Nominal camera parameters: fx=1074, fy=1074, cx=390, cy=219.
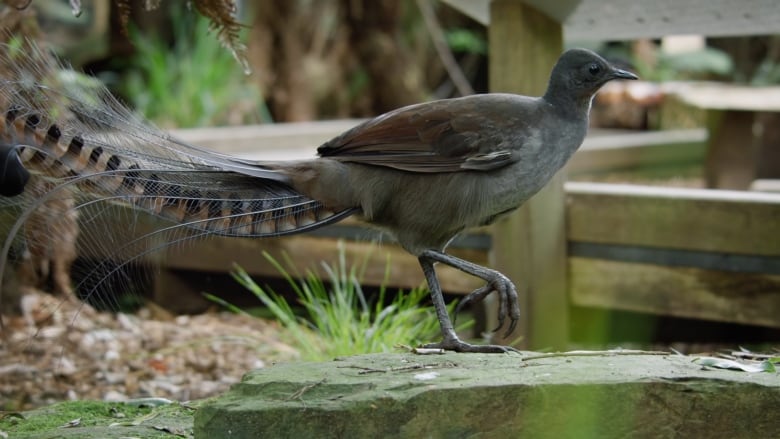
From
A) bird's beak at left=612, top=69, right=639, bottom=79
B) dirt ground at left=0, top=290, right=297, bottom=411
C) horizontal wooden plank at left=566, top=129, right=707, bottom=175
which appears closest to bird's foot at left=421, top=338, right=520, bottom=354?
bird's beak at left=612, top=69, right=639, bottom=79

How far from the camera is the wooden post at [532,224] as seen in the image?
17.2 ft

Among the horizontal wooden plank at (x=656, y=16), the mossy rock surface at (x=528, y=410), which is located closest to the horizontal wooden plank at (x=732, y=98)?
the horizontal wooden plank at (x=656, y=16)

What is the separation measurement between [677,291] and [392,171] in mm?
2272

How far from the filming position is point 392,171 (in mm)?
3709

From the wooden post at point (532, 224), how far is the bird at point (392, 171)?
4.88ft

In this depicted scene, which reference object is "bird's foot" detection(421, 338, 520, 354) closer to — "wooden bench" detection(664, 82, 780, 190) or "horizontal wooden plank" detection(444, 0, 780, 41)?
"horizontal wooden plank" detection(444, 0, 780, 41)

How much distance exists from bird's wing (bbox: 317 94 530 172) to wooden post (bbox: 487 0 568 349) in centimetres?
155

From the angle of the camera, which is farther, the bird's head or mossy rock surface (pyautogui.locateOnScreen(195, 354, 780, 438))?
the bird's head

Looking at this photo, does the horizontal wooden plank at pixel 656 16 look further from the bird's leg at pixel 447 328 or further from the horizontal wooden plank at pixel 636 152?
the horizontal wooden plank at pixel 636 152

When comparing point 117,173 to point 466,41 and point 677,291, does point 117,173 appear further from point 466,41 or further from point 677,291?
point 466,41

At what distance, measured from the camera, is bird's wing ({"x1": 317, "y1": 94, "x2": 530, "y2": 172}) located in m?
3.64

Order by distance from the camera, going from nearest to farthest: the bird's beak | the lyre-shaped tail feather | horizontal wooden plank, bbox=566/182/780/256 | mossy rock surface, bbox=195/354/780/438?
1. mossy rock surface, bbox=195/354/780/438
2. the lyre-shaped tail feather
3. the bird's beak
4. horizontal wooden plank, bbox=566/182/780/256

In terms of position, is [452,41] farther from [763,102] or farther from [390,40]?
[763,102]

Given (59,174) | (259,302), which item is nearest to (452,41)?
(259,302)
